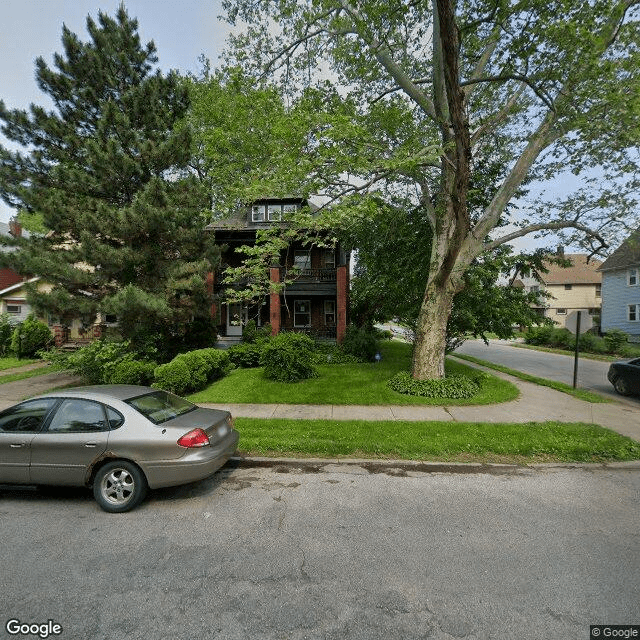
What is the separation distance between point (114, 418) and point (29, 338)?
61.9ft

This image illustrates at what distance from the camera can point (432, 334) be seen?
1014cm

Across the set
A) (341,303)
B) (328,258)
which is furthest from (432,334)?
(328,258)

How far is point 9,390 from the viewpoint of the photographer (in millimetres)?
11297

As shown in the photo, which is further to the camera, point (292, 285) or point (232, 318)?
Result: point (232, 318)

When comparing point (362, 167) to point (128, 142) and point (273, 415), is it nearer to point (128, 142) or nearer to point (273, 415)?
point (273, 415)

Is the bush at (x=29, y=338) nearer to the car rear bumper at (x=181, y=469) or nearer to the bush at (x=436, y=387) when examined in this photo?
the car rear bumper at (x=181, y=469)

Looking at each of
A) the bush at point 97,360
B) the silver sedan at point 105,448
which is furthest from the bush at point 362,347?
the silver sedan at point 105,448

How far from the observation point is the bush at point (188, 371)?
9.95 metres

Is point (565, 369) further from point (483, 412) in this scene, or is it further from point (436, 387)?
point (483, 412)

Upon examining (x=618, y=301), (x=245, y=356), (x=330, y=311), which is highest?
(x=618, y=301)

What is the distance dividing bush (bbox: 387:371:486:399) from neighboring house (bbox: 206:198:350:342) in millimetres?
7763

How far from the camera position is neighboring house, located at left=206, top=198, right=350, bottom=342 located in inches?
711

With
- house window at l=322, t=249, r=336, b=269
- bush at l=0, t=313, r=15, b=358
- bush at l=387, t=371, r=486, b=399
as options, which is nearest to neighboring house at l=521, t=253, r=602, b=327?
house window at l=322, t=249, r=336, b=269

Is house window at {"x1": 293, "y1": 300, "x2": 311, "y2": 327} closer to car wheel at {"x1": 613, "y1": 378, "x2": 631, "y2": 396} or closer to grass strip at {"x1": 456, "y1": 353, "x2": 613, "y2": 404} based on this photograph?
grass strip at {"x1": 456, "y1": 353, "x2": 613, "y2": 404}
